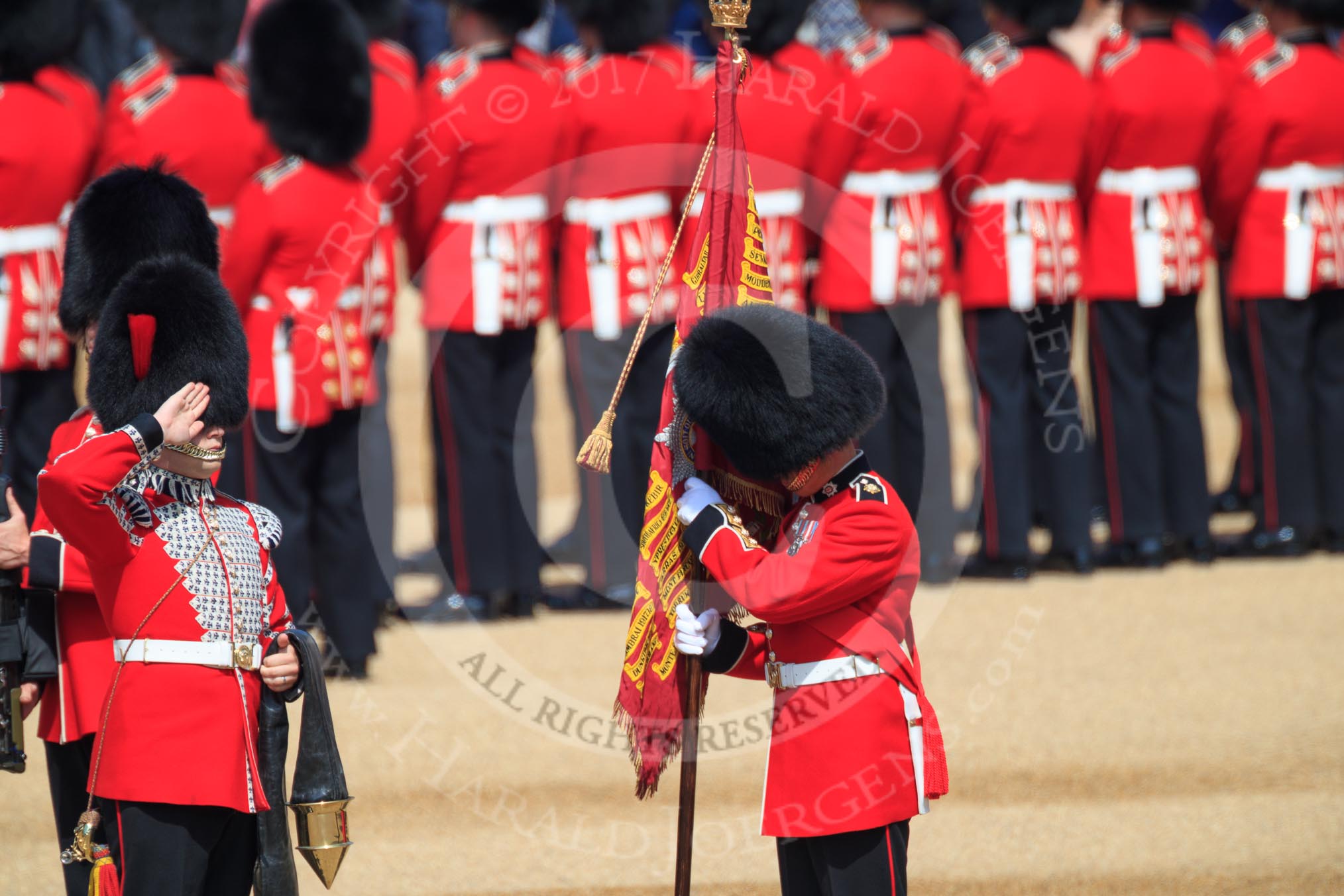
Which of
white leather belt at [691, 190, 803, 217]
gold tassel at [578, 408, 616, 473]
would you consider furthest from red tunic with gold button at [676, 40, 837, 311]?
gold tassel at [578, 408, 616, 473]

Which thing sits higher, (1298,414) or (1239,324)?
(1239,324)

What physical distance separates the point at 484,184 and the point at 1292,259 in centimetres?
238

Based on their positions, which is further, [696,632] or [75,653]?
[75,653]

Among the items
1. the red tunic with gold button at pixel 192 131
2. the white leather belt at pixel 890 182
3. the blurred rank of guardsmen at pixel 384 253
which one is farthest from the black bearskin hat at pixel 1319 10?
the red tunic with gold button at pixel 192 131

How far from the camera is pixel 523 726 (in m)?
4.49

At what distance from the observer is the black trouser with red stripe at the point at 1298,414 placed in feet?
18.8

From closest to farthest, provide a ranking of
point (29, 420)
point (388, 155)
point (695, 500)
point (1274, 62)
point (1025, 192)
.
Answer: point (695, 500) → point (29, 420) → point (388, 155) → point (1025, 192) → point (1274, 62)

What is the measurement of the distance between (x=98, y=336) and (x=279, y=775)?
27.0 inches

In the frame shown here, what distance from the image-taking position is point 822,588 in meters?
2.67

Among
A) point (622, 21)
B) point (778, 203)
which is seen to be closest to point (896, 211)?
point (778, 203)

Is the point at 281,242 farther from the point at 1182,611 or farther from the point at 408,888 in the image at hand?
the point at 1182,611

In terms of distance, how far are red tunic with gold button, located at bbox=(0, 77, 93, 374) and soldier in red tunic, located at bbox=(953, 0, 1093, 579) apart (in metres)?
2.47

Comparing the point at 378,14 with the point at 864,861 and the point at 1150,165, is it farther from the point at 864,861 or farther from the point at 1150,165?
the point at 864,861

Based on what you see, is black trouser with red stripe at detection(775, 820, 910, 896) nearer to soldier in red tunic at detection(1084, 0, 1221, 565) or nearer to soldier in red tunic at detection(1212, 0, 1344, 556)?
soldier in red tunic at detection(1084, 0, 1221, 565)
